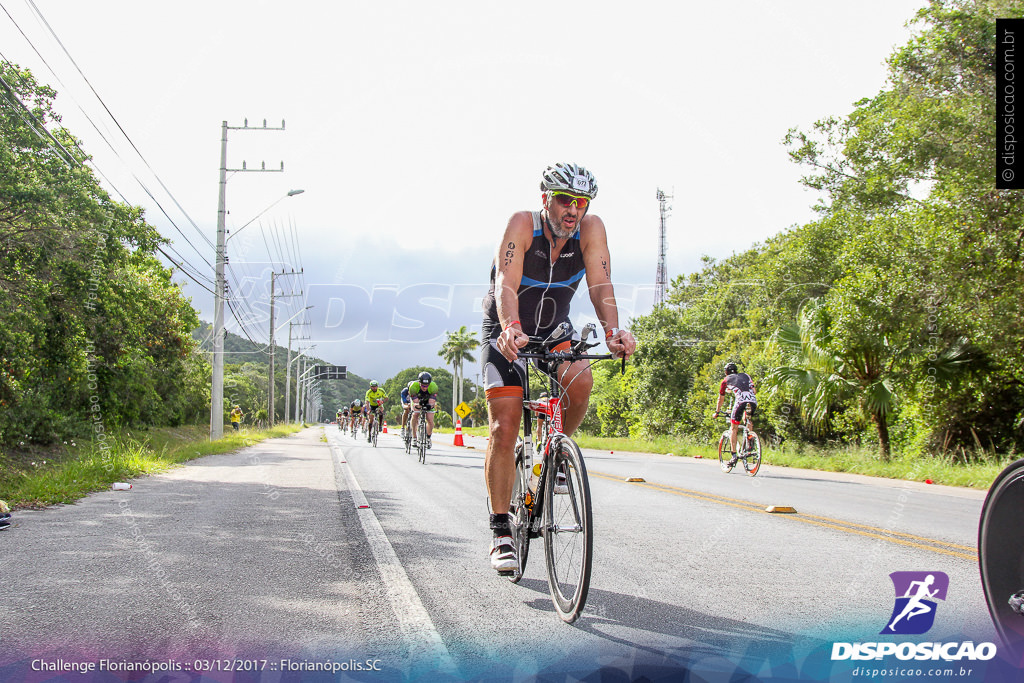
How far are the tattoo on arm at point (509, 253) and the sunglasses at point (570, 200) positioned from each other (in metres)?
0.36

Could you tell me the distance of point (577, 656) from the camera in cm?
307

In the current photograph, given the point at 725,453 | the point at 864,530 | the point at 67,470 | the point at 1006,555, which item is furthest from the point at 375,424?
the point at 1006,555

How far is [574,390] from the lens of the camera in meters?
4.16

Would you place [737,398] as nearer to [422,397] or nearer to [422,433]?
[422,433]

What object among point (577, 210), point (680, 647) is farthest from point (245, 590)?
point (577, 210)

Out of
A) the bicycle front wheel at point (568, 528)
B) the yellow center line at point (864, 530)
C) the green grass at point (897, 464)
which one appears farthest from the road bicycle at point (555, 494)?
the green grass at point (897, 464)

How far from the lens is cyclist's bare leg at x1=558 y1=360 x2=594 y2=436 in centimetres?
415

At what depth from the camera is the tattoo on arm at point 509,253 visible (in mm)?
4172

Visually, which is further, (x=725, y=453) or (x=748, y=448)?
(x=725, y=453)

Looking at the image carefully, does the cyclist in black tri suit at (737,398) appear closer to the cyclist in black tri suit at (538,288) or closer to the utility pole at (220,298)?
the cyclist in black tri suit at (538,288)

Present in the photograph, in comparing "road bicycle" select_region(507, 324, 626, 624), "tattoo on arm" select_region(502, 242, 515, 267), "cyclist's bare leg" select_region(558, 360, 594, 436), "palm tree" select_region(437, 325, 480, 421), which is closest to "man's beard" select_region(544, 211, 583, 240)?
"tattoo on arm" select_region(502, 242, 515, 267)

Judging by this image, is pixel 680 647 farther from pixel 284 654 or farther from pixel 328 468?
pixel 328 468

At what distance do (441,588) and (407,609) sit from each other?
0.55 metres

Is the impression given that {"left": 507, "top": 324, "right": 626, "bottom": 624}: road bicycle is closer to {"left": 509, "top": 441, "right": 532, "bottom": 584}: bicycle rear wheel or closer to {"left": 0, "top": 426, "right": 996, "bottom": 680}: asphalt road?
{"left": 509, "top": 441, "right": 532, "bottom": 584}: bicycle rear wheel
